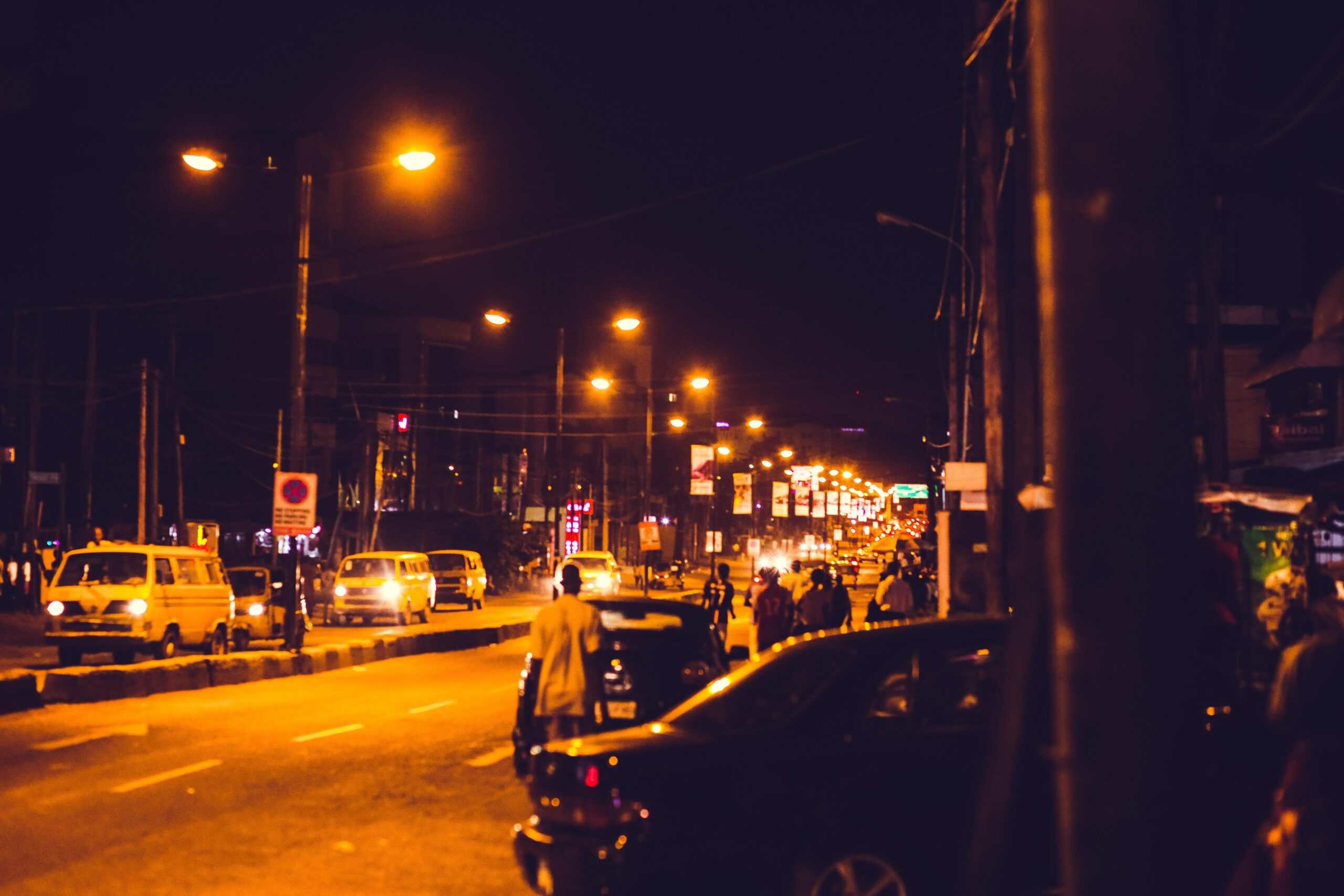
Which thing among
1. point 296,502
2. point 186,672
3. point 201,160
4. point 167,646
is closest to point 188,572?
point 167,646

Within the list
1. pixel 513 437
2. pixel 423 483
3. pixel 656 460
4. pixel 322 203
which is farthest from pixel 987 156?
pixel 656 460

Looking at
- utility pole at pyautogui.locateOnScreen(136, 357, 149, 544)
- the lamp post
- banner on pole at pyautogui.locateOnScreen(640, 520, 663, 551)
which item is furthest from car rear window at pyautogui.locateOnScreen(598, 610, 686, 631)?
utility pole at pyautogui.locateOnScreen(136, 357, 149, 544)

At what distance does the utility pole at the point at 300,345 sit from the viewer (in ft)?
78.8

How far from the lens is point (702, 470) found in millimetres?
43344

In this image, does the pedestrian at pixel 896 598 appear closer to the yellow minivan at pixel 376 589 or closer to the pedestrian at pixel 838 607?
the pedestrian at pixel 838 607

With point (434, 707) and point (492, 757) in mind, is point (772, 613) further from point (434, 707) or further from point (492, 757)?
point (492, 757)

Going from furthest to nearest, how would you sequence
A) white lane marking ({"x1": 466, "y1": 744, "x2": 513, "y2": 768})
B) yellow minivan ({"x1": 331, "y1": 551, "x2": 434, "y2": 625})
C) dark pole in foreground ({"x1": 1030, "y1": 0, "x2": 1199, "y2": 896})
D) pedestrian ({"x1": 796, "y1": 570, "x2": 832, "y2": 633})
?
yellow minivan ({"x1": 331, "y1": 551, "x2": 434, "y2": 625}) → pedestrian ({"x1": 796, "y1": 570, "x2": 832, "y2": 633}) → white lane marking ({"x1": 466, "y1": 744, "x2": 513, "y2": 768}) → dark pole in foreground ({"x1": 1030, "y1": 0, "x2": 1199, "y2": 896})

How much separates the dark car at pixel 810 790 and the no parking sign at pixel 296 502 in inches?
752

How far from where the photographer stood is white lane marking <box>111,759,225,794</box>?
11.1 m

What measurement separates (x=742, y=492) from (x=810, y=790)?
4117 cm

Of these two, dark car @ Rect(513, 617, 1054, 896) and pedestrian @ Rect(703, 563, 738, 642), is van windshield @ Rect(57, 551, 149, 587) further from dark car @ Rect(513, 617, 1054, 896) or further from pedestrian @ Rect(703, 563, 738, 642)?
dark car @ Rect(513, 617, 1054, 896)

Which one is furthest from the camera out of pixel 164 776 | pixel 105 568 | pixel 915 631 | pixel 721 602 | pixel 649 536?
pixel 649 536

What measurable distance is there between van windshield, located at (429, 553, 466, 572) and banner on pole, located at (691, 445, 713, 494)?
1024 centimetres

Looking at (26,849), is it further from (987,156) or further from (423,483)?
(423,483)
